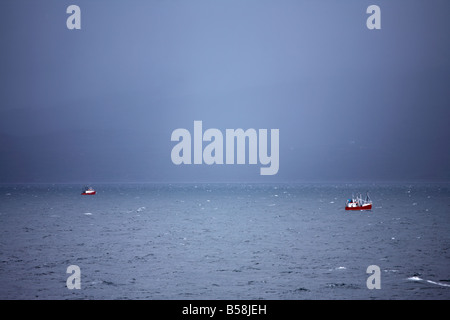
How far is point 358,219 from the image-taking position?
370 ft

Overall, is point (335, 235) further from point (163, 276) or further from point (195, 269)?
point (163, 276)

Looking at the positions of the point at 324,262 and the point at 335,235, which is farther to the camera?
the point at 335,235

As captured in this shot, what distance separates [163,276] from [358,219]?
251ft

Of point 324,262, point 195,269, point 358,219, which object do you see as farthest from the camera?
point 358,219
